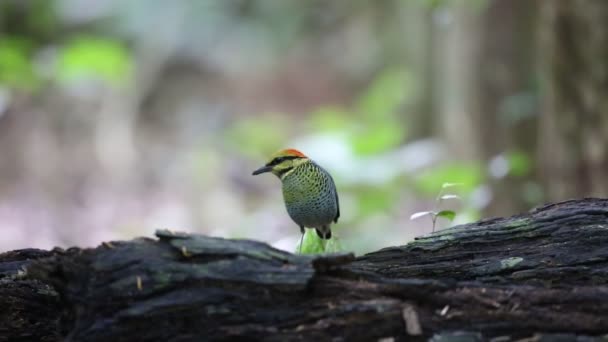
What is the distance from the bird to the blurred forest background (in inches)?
97.5

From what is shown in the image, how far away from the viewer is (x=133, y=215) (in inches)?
446

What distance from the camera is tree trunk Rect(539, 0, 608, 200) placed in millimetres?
5348

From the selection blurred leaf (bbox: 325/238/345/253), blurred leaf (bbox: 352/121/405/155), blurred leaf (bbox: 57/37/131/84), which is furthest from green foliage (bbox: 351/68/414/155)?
blurred leaf (bbox: 57/37/131/84)

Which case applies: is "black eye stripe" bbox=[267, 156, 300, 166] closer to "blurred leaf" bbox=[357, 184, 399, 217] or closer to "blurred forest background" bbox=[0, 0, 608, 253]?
"blurred forest background" bbox=[0, 0, 608, 253]

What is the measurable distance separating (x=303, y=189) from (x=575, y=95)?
319cm

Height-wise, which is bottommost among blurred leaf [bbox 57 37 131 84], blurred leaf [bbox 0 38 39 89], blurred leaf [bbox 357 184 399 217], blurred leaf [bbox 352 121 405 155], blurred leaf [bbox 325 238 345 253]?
blurred leaf [bbox 325 238 345 253]

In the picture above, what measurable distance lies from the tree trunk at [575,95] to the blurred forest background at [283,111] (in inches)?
0.6

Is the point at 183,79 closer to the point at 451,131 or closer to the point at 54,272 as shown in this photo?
the point at 451,131

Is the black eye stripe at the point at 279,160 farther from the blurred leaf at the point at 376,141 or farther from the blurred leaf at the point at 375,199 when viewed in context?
the blurred leaf at the point at 376,141

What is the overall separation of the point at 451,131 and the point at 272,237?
3.09 m

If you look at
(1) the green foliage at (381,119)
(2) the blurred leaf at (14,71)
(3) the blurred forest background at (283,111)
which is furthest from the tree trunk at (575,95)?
(2) the blurred leaf at (14,71)

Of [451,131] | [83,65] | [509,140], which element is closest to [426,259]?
[509,140]

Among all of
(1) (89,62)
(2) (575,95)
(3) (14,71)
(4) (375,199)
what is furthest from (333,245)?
(1) (89,62)

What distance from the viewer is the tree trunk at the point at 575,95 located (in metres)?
5.35
